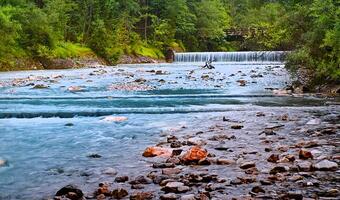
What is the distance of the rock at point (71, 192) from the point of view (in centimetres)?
524

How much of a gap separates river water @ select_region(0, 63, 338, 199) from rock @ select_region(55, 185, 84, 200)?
0.18 m

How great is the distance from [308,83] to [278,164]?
39.0 feet

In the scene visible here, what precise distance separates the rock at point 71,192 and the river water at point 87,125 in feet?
0.58

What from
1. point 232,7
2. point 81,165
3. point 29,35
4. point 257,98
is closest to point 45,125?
point 81,165

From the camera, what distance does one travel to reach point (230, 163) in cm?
670

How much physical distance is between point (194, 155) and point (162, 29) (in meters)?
55.9

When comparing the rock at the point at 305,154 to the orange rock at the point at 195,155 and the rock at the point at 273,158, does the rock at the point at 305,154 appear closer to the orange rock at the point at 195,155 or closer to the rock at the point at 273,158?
the rock at the point at 273,158

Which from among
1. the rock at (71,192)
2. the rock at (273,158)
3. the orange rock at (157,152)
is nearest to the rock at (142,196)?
the rock at (71,192)

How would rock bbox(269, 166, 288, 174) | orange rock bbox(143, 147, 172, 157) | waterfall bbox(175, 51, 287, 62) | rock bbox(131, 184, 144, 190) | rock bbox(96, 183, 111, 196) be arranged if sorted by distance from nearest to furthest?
1. rock bbox(96, 183, 111, 196)
2. rock bbox(131, 184, 144, 190)
3. rock bbox(269, 166, 288, 174)
4. orange rock bbox(143, 147, 172, 157)
5. waterfall bbox(175, 51, 287, 62)

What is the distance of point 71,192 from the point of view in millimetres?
5309

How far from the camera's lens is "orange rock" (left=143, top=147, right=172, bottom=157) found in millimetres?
7387

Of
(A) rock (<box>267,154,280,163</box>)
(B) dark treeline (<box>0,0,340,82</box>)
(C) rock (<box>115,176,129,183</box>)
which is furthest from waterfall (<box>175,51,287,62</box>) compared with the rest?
(C) rock (<box>115,176,129,183</box>)

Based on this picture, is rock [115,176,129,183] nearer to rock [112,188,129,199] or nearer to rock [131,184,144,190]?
rock [131,184,144,190]

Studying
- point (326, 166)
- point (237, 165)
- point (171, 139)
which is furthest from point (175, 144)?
point (326, 166)
